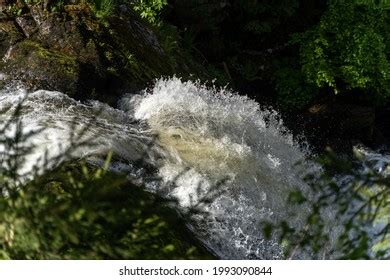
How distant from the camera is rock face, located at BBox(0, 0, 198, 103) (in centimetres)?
657

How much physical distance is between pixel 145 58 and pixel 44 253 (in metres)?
6.15

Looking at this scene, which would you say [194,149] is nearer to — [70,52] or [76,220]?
[70,52]

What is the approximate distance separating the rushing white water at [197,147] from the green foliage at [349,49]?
138 inches

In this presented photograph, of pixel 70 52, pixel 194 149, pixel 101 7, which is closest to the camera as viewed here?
pixel 194 149

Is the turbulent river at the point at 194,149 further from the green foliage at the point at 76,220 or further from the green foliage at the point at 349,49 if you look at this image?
the green foliage at the point at 349,49

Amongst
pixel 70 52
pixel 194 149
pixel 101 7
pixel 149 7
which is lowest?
pixel 194 149

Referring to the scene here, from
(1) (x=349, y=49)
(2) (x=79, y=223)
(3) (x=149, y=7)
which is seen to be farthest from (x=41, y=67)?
(1) (x=349, y=49)

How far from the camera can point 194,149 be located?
618 cm

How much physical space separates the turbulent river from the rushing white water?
1 cm

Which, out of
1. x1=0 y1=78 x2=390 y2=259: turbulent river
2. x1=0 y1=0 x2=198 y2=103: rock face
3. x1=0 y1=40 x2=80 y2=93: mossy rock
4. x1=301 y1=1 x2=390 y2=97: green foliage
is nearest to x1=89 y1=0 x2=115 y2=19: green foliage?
x1=0 y1=0 x2=198 y2=103: rock face

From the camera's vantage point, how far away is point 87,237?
7.36 feet

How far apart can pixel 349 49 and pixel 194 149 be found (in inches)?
228

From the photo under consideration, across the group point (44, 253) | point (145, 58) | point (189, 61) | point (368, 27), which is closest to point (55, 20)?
point (145, 58)

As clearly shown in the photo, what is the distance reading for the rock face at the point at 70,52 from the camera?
6.57 metres
